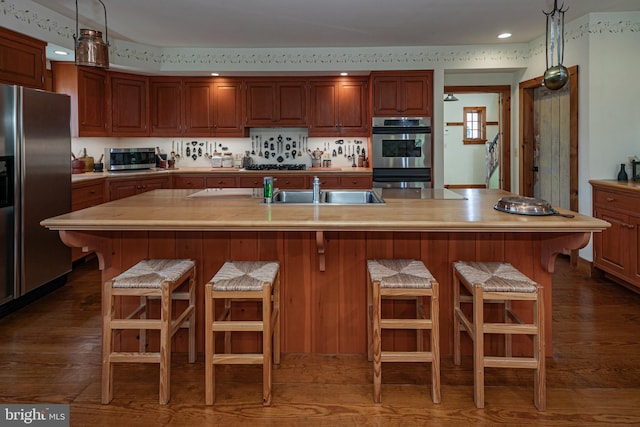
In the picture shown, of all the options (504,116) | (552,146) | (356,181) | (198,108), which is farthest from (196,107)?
(552,146)

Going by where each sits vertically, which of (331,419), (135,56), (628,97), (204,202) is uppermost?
(135,56)

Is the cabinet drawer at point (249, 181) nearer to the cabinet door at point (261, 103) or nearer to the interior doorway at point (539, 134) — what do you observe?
the cabinet door at point (261, 103)

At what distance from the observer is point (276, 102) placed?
5930mm

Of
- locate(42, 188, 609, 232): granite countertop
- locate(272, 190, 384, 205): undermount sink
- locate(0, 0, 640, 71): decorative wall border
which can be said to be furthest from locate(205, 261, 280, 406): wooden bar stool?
locate(0, 0, 640, 71): decorative wall border

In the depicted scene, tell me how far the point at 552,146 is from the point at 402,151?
164 centimetres

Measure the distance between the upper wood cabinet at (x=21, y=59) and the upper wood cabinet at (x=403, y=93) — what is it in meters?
3.42

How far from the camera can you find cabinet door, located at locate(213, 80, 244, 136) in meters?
5.93

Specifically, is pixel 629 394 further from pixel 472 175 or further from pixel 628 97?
pixel 472 175

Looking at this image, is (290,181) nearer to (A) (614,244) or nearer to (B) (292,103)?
(B) (292,103)

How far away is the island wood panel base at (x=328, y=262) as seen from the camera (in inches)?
97.0

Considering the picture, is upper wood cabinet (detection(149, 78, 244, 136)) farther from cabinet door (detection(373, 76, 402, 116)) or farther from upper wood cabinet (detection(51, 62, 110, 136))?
cabinet door (detection(373, 76, 402, 116))

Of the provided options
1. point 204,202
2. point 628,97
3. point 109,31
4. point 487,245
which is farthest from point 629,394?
point 109,31

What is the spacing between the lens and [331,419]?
196cm

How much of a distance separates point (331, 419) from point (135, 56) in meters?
4.84
